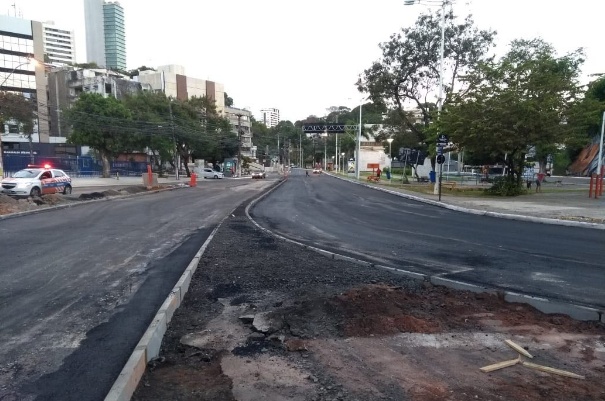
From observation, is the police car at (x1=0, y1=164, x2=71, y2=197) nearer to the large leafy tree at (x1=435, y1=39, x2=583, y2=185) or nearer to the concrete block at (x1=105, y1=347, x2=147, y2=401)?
the concrete block at (x1=105, y1=347, x2=147, y2=401)

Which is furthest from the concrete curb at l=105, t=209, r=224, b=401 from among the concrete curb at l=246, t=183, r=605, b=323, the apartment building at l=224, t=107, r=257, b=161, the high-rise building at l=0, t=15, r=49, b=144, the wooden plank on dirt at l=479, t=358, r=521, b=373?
the apartment building at l=224, t=107, r=257, b=161

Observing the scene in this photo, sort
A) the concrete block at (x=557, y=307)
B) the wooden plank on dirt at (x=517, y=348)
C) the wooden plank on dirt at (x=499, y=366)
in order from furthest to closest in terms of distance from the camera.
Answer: the concrete block at (x=557, y=307), the wooden plank on dirt at (x=517, y=348), the wooden plank on dirt at (x=499, y=366)

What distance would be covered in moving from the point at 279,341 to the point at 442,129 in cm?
2500

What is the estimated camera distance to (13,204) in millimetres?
17594

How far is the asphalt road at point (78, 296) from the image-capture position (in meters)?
3.86

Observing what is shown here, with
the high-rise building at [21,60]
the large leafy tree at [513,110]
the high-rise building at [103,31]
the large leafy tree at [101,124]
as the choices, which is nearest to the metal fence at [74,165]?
the large leafy tree at [101,124]

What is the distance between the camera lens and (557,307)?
17.6ft

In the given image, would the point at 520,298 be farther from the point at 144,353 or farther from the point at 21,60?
the point at 21,60

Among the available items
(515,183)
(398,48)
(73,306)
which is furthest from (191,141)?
(73,306)

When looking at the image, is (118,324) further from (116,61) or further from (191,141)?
(116,61)

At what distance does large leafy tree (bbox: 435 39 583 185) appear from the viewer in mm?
22859

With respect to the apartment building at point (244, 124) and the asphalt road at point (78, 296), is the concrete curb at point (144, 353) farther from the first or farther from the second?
the apartment building at point (244, 124)

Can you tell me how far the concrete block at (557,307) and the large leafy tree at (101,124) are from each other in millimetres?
47117

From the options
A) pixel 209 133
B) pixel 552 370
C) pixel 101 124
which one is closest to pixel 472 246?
pixel 552 370
